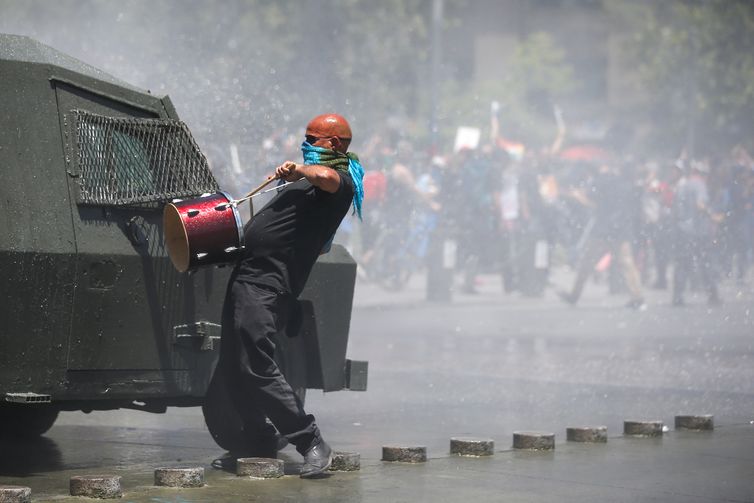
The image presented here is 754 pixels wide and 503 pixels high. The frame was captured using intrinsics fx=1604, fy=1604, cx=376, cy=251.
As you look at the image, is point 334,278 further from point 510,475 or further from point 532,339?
point 532,339

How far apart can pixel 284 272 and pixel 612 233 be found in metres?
16.3

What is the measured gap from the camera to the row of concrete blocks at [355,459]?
21.6 feet

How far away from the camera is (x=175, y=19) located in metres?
22.0

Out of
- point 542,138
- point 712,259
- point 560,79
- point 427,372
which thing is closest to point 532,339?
point 427,372

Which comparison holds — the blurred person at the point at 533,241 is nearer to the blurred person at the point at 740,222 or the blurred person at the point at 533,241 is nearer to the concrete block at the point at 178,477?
the blurred person at the point at 740,222

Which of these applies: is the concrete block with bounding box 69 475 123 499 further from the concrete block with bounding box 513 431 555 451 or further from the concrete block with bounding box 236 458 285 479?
the concrete block with bounding box 513 431 555 451

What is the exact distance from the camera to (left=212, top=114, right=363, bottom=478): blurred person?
7.24 metres

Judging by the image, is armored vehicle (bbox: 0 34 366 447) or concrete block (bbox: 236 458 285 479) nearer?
armored vehicle (bbox: 0 34 366 447)

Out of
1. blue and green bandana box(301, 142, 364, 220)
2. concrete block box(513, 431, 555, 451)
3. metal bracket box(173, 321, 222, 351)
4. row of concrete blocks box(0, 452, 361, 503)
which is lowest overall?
row of concrete blocks box(0, 452, 361, 503)

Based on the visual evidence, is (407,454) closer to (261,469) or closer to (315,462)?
(315,462)

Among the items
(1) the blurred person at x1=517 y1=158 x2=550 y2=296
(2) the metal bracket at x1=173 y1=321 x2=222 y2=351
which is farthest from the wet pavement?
(1) the blurred person at x1=517 y1=158 x2=550 y2=296

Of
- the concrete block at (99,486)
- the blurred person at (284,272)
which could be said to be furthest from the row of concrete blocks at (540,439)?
the concrete block at (99,486)

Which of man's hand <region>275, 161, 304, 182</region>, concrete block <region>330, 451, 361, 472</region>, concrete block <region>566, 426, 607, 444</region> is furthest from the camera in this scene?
concrete block <region>566, 426, 607, 444</region>

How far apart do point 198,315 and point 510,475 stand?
1.65 meters
